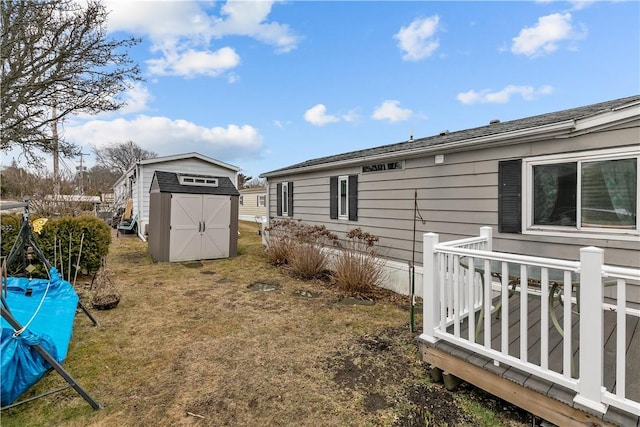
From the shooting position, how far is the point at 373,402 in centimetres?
261

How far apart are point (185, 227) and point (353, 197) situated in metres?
4.88

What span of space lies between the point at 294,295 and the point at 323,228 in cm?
206

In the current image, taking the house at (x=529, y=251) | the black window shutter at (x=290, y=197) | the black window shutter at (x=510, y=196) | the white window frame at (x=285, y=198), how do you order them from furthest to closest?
the white window frame at (x=285, y=198) < the black window shutter at (x=290, y=197) < the black window shutter at (x=510, y=196) < the house at (x=529, y=251)

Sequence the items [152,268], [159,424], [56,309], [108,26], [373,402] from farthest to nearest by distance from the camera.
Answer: [152,268]
[108,26]
[56,309]
[373,402]
[159,424]

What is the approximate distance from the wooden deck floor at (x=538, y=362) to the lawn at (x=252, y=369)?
29 cm

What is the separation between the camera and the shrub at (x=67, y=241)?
5672 mm

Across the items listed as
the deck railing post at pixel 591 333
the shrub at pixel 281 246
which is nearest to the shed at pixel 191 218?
the shrub at pixel 281 246

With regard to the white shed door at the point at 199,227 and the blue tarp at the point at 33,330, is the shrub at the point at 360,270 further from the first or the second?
the white shed door at the point at 199,227

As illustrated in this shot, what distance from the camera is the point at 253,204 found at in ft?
80.5

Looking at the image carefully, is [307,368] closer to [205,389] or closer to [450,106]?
[205,389]

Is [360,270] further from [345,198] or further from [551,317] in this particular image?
[551,317]

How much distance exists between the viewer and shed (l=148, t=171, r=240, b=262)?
848cm

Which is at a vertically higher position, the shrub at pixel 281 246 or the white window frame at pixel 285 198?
the white window frame at pixel 285 198

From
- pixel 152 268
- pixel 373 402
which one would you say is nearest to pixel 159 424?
pixel 373 402
